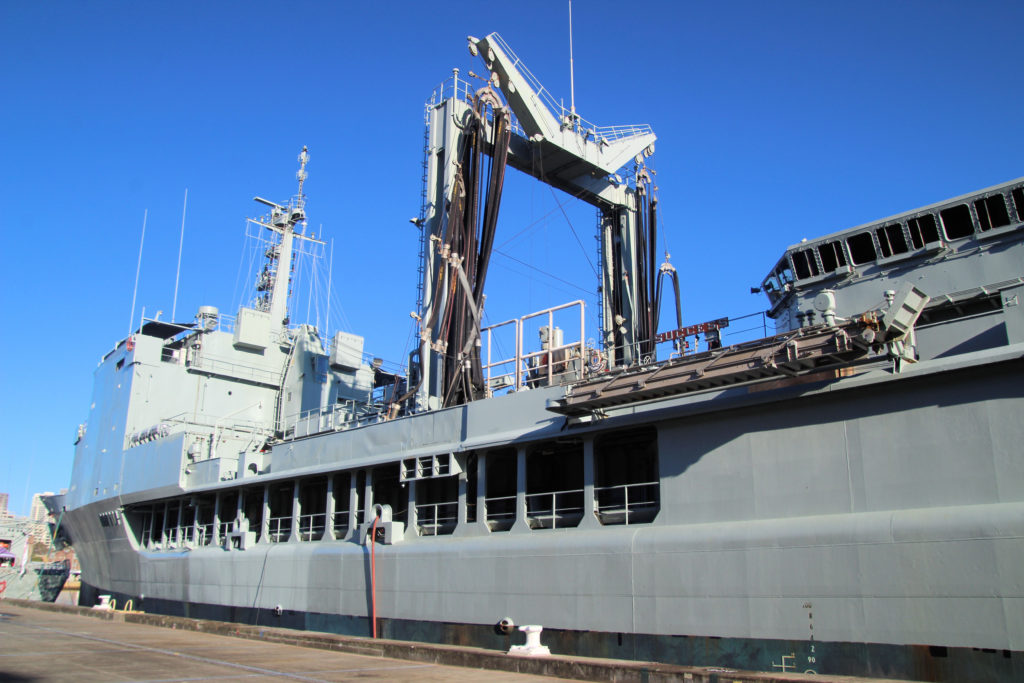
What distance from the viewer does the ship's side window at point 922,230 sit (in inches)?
626

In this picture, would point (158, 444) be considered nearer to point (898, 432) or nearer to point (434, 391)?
point (434, 391)

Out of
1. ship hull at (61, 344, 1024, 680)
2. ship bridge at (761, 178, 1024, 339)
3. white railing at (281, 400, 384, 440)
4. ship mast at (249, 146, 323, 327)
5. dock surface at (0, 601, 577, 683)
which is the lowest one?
dock surface at (0, 601, 577, 683)

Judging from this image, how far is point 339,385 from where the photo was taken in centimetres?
3006

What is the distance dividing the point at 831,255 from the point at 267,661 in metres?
14.4

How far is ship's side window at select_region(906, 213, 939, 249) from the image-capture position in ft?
52.1

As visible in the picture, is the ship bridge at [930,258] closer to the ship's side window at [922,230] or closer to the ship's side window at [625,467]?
the ship's side window at [922,230]

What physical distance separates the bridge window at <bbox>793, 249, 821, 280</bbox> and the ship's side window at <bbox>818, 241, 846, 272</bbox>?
0.64 ft

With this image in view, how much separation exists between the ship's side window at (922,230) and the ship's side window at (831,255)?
1509 mm

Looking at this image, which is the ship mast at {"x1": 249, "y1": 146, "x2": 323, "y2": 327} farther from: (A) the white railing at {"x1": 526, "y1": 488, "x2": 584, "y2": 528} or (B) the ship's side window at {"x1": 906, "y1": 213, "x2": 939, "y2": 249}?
(B) the ship's side window at {"x1": 906, "y1": 213, "x2": 939, "y2": 249}

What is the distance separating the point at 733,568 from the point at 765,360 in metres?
3.14

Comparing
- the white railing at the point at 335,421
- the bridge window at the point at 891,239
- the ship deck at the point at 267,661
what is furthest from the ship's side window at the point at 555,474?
the bridge window at the point at 891,239

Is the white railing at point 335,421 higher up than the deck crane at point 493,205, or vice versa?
the deck crane at point 493,205

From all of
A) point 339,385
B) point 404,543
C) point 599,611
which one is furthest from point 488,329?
point 339,385

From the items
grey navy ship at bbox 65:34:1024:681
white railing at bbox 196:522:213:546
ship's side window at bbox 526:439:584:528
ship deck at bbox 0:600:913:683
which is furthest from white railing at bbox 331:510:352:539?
white railing at bbox 196:522:213:546
